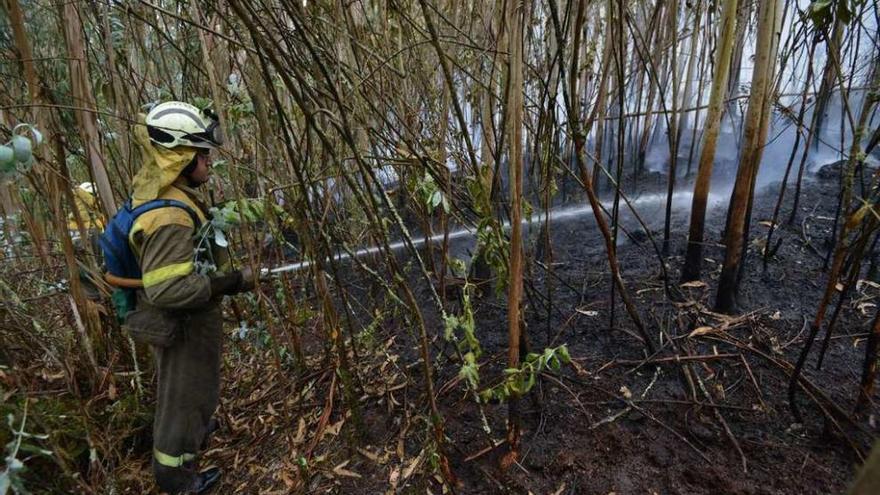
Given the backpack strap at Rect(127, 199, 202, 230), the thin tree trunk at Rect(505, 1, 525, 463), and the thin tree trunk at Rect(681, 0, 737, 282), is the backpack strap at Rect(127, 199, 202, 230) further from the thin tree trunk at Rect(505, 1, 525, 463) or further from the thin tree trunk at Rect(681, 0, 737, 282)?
the thin tree trunk at Rect(681, 0, 737, 282)

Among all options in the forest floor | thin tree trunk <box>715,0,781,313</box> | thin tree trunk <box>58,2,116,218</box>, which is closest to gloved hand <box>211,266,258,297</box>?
the forest floor

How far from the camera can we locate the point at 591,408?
82.3 inches

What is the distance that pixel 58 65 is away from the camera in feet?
10.0

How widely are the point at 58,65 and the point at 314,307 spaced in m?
2.51

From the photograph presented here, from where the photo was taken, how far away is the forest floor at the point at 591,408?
5.83ft

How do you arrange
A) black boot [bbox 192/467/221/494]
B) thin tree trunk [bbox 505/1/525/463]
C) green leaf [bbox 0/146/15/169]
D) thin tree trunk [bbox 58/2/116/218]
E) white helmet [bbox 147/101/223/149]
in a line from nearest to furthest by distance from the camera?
green leaf [bbox 0/146/15/169]
thin tree trunk [bbox 505/1/525/463]
white helmet [bbox 147/101/223/149]
thin tree trunk [bbox 58/2/116/218]
black boot [bbox 192/467/221/494]

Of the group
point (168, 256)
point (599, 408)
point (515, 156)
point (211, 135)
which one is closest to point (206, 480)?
point (168, 256)

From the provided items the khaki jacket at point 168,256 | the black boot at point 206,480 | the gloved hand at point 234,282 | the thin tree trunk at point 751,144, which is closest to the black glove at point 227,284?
the gloved hand at point 234,282

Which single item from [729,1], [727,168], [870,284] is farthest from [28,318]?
[727,168]

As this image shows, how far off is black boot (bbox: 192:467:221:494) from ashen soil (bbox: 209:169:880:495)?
9 cm

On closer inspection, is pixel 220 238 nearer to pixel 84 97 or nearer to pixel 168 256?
pixel 168 256

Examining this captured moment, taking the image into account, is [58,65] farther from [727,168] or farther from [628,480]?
[727,168]

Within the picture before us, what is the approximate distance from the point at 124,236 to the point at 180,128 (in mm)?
538

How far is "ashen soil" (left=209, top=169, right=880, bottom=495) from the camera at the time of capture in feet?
5.76
